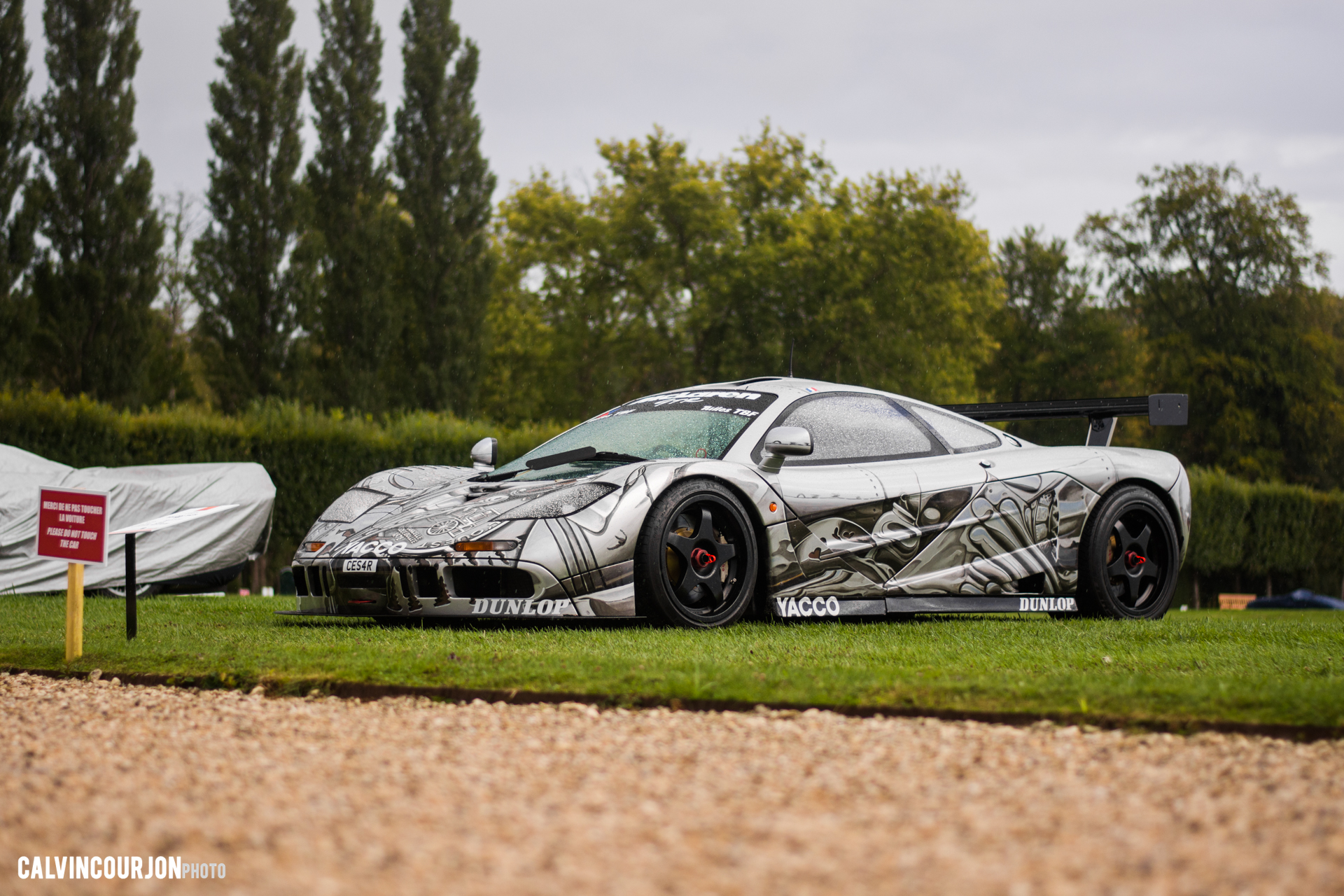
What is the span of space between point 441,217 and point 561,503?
27329 mm

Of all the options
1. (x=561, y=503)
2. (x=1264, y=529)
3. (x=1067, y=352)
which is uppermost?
(x=1067, y=352)

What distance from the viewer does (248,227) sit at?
91.1 feet

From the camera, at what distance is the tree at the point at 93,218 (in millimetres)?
24375

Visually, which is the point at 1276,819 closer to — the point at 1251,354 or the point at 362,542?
the point at 362,542

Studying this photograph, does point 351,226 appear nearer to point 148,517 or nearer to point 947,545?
point 148,517

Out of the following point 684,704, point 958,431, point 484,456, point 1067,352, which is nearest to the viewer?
point 684,704

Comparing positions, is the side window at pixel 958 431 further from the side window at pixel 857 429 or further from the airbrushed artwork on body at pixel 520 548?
the airbrushed artwork on body at pixel 520 548

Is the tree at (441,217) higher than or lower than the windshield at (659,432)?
higher

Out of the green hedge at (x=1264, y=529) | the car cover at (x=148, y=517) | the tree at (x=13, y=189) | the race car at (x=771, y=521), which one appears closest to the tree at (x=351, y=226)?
the tree at (x=13, y=189)

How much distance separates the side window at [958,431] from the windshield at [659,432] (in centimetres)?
109

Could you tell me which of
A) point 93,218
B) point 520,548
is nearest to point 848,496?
point 520,548

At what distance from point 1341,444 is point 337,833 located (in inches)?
2099

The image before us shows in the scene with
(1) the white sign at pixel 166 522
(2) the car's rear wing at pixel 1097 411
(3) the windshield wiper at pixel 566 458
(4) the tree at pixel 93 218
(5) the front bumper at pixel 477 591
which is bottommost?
(5) the front bumper at pixel 477 591

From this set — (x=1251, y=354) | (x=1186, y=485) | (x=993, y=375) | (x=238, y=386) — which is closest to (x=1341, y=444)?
(x=1251, y=354)
